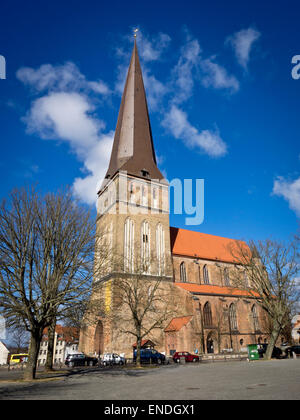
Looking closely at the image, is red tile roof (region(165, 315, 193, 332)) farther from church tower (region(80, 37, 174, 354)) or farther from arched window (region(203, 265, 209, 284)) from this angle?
arched window (region(203, 265, 209, 284))

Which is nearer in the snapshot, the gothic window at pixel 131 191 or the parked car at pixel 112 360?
the parked car at pixel 112 360

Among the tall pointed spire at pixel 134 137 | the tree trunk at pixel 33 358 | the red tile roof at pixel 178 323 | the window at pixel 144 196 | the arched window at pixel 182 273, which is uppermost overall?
the tall pointed spire at pixel 134 137

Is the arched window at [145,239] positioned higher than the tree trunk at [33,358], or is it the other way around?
the arched window at [145,239]

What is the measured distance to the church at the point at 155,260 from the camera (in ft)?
102

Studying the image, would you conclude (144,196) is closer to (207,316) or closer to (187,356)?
(207,316)

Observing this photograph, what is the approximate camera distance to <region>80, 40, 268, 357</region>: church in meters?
31.2

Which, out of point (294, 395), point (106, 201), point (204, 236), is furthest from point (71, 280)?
point (204, 236)

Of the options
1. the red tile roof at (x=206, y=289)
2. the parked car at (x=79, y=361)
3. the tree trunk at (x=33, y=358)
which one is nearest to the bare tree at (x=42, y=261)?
the tree trunk at (x=33, y=358)

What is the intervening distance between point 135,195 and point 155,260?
7.98 metres

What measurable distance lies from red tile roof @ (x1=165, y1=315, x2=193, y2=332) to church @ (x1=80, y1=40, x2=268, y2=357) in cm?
2

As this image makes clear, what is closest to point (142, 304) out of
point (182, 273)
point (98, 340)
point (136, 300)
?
point (136, 300)

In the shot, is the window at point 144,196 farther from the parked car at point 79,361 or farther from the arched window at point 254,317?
the arched window at point 254,317

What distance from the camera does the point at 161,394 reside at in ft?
29.2

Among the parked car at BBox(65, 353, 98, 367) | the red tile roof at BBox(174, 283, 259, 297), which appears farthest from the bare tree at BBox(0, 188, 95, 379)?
the red tile roof at BBox(174, 283, 259, 297)
